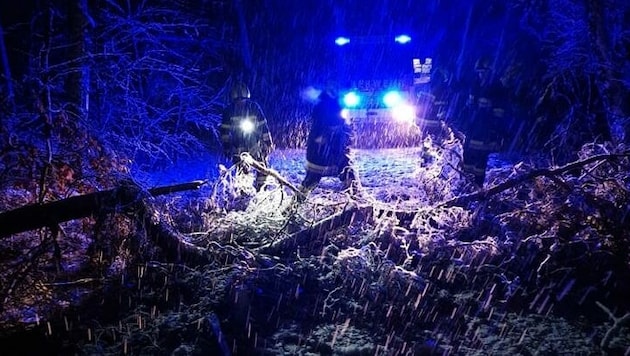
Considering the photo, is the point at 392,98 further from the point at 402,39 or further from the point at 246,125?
the point at 246,125

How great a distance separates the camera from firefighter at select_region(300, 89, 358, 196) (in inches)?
181

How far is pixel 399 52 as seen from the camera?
26.1 ft

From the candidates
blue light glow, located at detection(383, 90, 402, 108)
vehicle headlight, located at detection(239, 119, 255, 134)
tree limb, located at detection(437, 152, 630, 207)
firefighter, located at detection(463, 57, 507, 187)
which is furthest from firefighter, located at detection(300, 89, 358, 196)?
blue light glow, located at detection(383, 90, 402, 108)

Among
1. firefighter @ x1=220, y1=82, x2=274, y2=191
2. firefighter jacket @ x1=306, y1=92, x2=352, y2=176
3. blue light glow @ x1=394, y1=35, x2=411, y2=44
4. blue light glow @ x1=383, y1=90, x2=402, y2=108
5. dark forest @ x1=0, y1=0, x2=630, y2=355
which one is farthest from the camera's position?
blue light glow @ x1=394, y1=35, x2=411, y2=44

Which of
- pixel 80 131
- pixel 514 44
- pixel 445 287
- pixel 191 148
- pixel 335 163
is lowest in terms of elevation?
pixel 445 287

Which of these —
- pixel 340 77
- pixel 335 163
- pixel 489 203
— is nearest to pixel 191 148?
pixel 340 77

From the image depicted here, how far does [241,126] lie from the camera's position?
514cm

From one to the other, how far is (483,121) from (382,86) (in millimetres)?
2825

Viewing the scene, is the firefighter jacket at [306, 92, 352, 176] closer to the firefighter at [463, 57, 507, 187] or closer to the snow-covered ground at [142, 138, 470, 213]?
the snow-covered ground at [142, 138, 470, 213]

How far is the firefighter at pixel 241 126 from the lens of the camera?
5.14 metres

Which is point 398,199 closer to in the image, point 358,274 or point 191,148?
point 358,274

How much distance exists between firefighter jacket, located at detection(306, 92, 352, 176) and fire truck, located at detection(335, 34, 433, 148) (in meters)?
2.56

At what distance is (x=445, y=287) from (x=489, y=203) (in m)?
1.56

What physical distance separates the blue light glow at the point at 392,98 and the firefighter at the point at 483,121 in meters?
2.23
